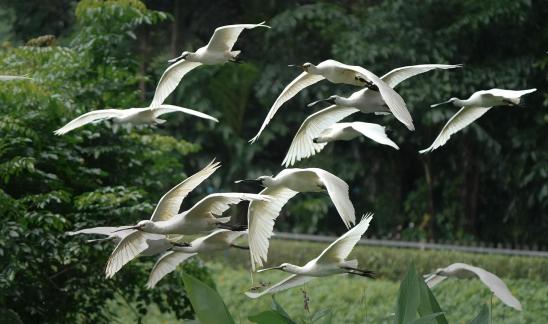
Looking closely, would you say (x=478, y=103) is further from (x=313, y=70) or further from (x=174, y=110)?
(x=174, y=110)

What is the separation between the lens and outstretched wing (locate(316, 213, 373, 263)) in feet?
15.2

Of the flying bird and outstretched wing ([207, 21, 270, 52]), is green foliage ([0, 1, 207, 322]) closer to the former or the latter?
the flying bird

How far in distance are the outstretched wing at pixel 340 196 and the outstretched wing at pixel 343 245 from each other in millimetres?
237

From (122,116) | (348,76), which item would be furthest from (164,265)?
(348,76)

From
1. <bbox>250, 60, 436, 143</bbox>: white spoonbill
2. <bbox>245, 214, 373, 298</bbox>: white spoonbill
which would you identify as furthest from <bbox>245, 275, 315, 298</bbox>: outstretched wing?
<bbox>250, 60, 436, 143</bbox>: white spoonbill

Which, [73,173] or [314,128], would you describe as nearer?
[314,128]

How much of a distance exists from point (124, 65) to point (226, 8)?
9583mm

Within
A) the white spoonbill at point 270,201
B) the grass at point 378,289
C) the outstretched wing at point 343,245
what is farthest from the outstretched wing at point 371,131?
the grass at point 378,289

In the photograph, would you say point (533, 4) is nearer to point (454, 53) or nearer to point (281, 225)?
point (454, 53)

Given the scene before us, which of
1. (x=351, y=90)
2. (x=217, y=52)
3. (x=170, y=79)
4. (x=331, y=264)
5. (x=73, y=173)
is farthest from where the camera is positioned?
(x=351, y=90)

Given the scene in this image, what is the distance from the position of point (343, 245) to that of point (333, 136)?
0.51 meters

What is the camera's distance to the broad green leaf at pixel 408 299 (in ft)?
15.7

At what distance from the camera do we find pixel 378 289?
9930 millimetres

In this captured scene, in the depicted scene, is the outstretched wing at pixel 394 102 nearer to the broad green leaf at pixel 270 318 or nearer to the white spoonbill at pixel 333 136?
the white spoonbill at pixel 333 136
